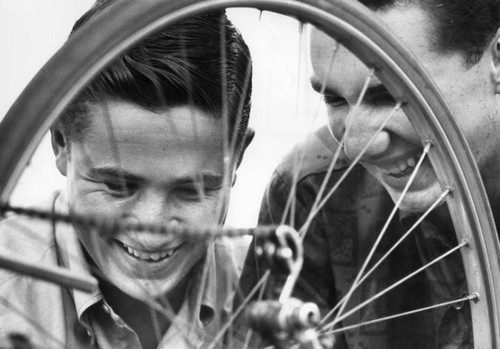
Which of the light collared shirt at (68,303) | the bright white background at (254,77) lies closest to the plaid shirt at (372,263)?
the bright white background at (254,77)

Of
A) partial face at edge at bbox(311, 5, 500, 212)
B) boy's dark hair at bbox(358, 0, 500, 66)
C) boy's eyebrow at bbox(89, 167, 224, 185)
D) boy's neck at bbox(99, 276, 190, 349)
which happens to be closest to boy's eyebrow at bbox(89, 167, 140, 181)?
boy's eyebrow at bbox(89, 167, 224, 185)

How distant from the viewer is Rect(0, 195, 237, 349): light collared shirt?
108 cm

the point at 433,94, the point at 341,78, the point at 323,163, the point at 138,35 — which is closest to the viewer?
the point at 138,35

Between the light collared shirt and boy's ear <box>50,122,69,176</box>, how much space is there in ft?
0.12

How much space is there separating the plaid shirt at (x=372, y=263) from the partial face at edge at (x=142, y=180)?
0.23 meters

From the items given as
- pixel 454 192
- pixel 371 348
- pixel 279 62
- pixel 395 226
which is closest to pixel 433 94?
pixel 454 192

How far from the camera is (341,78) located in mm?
1175

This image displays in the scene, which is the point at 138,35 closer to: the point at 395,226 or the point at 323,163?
the point at 323,163

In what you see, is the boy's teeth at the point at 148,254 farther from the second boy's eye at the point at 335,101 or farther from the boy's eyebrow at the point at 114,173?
the second boy's eye at the point at 335,101

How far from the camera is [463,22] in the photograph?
1.20m

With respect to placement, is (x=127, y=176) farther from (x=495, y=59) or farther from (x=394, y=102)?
(x=495, y=59)

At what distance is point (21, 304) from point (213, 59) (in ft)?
1.13

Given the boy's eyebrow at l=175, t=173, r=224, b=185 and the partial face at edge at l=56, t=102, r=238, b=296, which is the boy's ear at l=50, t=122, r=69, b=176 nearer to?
the partial face at edge at l=56, t=102, r=238, b=296

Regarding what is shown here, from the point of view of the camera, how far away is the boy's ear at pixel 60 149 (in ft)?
3.62
